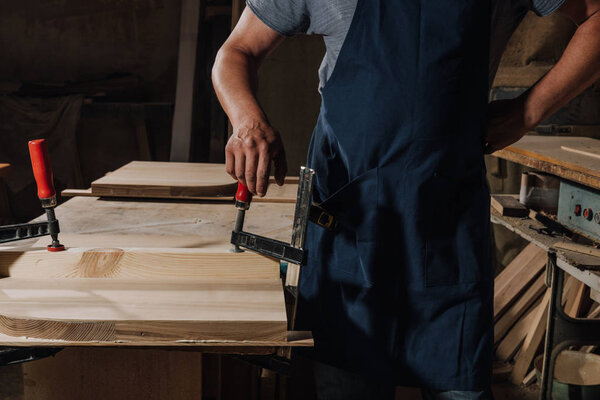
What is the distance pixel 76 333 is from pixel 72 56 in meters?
4.68

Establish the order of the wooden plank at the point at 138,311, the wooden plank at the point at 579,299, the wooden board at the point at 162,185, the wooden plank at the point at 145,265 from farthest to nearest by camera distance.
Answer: the wooden plank at the point at 579,299 → the wooden board at the point at 162,185 → the wooden plank at the point at 145,265 → the wooden plank at the point at 138,311

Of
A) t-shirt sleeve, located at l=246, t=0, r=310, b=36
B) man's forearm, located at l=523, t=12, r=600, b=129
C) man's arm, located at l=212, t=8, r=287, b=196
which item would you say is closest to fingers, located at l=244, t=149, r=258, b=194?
man's arm, located at l=212, t=8, r=287, b=196

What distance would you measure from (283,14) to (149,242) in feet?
2.25

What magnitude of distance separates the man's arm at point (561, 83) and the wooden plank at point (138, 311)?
2.06 ft

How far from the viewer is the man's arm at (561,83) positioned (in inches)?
46.3

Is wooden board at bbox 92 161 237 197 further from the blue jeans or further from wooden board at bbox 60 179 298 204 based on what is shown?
the blue jeans

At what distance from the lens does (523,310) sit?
3.21 metres

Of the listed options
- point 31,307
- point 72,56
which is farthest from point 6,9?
point 31,307

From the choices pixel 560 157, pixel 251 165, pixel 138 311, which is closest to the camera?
pixel 138 311

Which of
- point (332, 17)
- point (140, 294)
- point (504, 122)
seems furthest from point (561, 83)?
point (140, 294)

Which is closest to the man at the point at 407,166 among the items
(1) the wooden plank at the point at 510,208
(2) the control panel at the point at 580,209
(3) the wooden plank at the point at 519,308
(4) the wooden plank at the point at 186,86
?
(2) the control panel at the point at 580,209

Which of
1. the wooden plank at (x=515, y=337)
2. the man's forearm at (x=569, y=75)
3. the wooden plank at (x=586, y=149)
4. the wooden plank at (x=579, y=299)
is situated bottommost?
the wooden plank at (x=515, y=337)

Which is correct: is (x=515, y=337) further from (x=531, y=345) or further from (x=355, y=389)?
(x=355, y=389)

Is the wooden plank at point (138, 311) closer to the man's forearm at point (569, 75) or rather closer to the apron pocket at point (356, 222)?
the apron pocket at point (356, 222)
